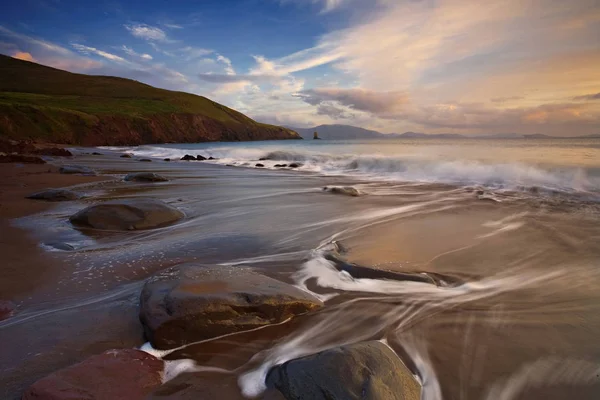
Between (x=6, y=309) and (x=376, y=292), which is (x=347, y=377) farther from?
(x=6, y=309)

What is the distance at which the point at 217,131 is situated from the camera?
99.5 metres

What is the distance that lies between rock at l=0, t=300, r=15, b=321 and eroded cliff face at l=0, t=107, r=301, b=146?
4388 cm

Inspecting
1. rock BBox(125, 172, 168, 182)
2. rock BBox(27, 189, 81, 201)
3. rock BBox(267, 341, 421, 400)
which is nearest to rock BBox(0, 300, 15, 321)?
rock BBox(267, 341, 421, 400)

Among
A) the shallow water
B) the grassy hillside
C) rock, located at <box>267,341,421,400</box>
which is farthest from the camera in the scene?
the grassy hillside

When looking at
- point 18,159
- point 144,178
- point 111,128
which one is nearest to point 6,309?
point 144,178

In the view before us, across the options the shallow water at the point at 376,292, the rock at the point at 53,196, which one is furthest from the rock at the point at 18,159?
the shallow water at the point at 376,292

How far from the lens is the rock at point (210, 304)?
2.87m

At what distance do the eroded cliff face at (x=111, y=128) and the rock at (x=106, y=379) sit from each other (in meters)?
45.6

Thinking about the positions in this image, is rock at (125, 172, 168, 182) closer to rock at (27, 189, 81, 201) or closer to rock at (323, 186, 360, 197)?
rock at (27, 189, 81, 201)

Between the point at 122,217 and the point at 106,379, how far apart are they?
15.5 feet

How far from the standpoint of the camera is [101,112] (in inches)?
2486

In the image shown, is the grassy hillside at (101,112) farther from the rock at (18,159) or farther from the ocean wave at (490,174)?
the ocean wave at (490,174)

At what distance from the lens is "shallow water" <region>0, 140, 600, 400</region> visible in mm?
2629

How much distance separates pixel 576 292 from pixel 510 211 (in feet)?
16.2
